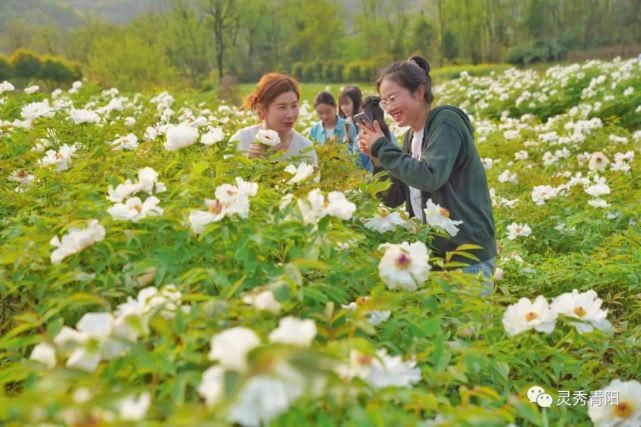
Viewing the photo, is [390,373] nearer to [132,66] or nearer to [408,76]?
[408,76]

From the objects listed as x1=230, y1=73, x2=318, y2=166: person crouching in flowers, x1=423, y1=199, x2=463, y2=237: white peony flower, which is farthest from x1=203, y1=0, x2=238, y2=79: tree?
x1=423, y1=199, x2=463, y2=237: white peony flower

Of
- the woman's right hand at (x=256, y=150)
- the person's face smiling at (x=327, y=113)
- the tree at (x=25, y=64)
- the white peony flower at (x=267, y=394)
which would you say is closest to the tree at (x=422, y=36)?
the tree at (x=25, y=64)

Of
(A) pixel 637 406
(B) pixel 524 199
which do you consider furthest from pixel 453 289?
(B) pixel 524 199

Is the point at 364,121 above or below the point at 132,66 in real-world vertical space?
above

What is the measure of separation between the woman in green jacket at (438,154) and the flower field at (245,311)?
9.3 inches

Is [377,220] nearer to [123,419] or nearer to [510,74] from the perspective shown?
[123,419]

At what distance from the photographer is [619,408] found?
1.51 metres

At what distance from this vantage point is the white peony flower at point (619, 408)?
1.51 meters

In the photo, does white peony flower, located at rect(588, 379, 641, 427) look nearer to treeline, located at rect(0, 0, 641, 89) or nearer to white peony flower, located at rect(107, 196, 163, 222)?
white peony flower, located at rect(107, 196, 163, 222)

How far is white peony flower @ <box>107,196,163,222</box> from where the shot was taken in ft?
4.76

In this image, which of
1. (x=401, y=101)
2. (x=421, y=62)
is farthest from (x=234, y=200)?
(x=421, y=62)

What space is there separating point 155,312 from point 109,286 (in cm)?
35

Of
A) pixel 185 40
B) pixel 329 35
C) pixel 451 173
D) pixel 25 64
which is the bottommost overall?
pixel 329 35

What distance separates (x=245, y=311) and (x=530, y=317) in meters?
0.70
